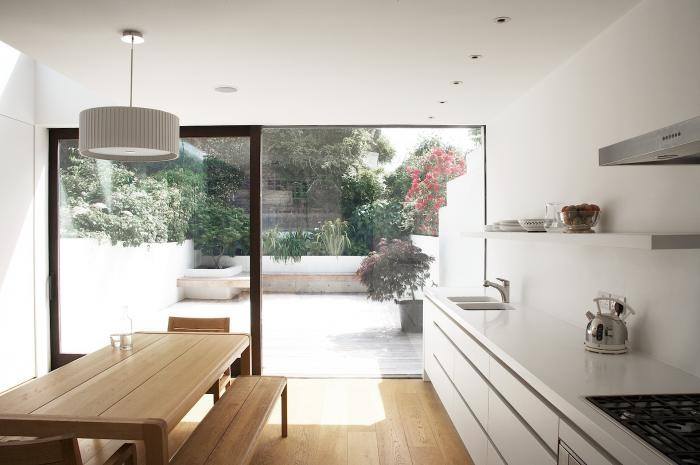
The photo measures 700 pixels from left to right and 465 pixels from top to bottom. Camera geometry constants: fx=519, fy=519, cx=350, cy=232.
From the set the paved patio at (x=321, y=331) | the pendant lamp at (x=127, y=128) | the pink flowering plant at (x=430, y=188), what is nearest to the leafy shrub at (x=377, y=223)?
the pink flowering plant at (x=430, y=188)

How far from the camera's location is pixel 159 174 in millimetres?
5184

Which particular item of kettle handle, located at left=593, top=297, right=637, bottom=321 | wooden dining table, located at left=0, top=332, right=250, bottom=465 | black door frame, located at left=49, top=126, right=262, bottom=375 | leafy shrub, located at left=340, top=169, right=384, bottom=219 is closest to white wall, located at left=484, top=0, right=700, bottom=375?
kettle handle, located at left=593, top=297, right=637, bottom=321

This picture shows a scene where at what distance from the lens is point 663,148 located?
149 centimetres

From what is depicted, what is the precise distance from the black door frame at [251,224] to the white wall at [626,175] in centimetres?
258

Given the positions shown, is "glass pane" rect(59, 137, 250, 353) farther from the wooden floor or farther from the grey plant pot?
the grey plant pot

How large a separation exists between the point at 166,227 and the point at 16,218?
4.32ft

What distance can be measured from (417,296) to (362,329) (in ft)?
2.13

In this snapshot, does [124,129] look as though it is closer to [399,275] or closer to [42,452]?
[42,452]

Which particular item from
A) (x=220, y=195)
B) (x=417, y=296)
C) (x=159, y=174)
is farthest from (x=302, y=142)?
(x=417, y=296)

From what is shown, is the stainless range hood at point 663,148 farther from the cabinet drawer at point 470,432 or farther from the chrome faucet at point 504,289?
the chrome faucet at point 504,289

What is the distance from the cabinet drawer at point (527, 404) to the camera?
193 centimetres

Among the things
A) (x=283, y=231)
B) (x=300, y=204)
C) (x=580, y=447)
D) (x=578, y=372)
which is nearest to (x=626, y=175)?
(x=578, y=372)

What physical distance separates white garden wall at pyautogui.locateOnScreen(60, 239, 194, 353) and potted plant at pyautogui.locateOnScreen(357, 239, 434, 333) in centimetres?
183

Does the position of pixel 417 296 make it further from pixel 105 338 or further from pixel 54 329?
pixel 54 329
